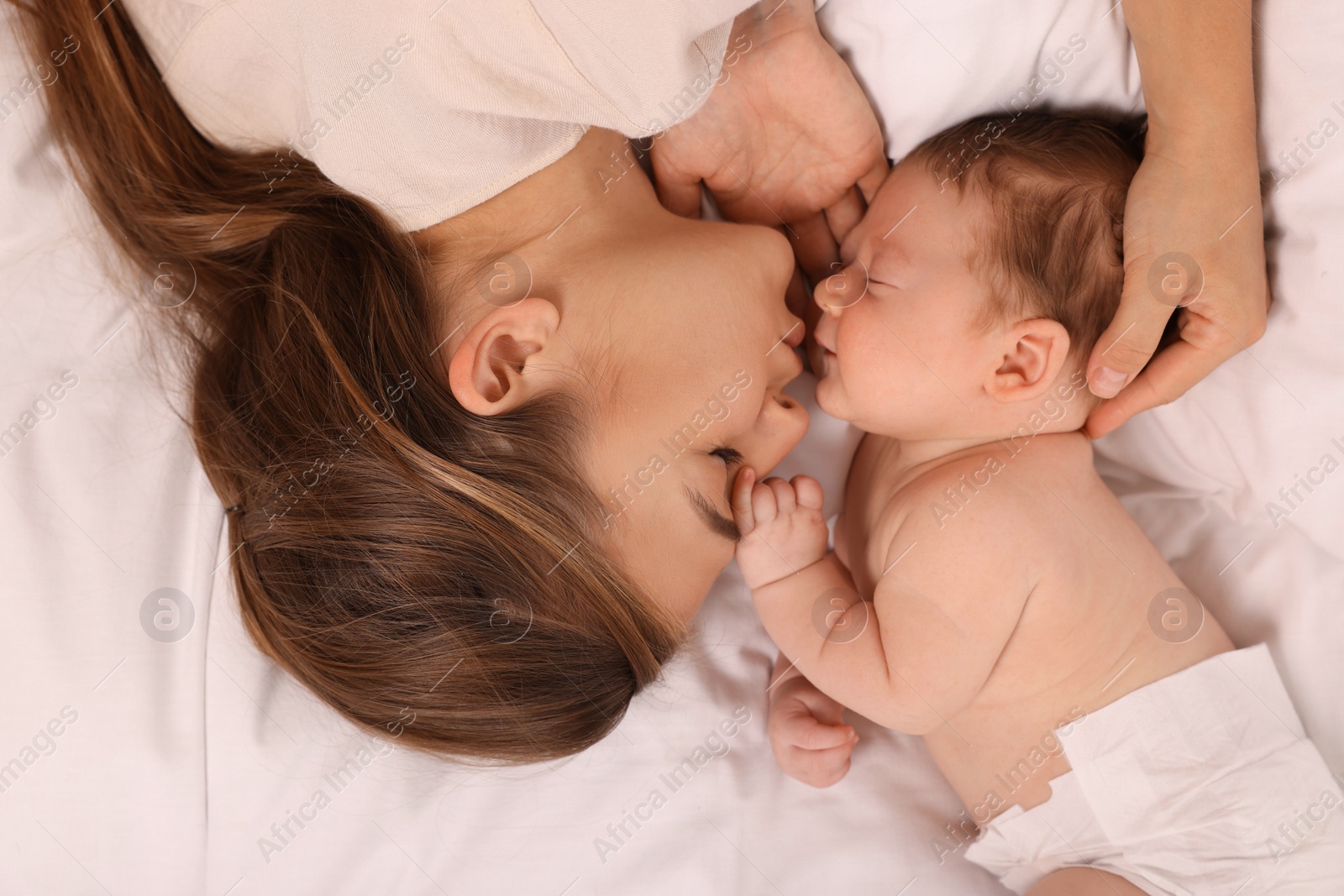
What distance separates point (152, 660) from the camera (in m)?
1.25

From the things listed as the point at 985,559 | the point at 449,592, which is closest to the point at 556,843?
the point at 449,592

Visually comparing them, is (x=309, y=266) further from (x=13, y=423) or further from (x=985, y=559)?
(x=985, y=559)

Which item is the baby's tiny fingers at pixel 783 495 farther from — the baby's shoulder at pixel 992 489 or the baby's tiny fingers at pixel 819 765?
the baby's tiny fingers at pixel 819 765

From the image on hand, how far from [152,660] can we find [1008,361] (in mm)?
1274

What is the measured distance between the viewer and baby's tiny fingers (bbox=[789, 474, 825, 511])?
50.0 inches

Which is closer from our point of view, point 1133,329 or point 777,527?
point 1133,329

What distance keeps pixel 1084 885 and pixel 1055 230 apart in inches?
35.9

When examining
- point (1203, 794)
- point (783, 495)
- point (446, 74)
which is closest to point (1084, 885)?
point (1203, 794)

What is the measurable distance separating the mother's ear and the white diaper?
2.94 feet

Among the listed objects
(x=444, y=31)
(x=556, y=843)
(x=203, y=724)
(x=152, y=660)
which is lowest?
(x=556, y=843)

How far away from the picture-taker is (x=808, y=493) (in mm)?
1272

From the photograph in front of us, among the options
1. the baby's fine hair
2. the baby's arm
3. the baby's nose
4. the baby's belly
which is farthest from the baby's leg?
the baby's nose

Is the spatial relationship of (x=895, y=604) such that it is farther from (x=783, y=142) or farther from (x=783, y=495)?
(x=783, y=142)

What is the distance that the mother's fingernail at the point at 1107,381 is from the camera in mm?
1123
